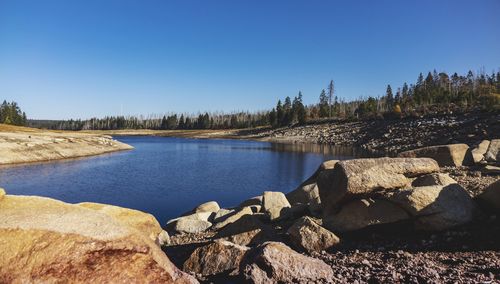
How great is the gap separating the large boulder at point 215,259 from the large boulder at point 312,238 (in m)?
2.68

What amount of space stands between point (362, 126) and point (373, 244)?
123094mm

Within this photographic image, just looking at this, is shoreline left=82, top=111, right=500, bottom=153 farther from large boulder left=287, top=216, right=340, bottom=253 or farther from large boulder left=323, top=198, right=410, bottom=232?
large boulder left=287, top=216, right=340, bottom=253

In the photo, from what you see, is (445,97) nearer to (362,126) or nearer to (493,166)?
(362,126)

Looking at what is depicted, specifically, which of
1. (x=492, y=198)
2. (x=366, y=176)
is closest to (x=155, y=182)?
(x=366, y=176)

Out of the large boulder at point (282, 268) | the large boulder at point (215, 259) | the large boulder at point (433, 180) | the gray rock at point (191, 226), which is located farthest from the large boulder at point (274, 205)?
the large boulder at point (282, 268)

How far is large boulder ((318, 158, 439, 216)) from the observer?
51.4ft

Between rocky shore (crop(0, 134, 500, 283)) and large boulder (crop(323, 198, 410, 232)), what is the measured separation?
0.04m

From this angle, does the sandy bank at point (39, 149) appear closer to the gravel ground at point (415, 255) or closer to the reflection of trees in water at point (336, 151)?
the reflection of trees in water at point (336, 151)

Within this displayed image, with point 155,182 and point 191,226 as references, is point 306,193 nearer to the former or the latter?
point 191,226

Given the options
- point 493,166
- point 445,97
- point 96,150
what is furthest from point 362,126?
point 493,166

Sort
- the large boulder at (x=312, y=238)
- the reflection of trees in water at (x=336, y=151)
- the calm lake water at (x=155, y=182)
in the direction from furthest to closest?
the reflection of trees in water at (x=336, y=151)
the calm lake water at (x=155, y=182)
the large boulder at (x=312, y=238)

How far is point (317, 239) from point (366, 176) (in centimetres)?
352

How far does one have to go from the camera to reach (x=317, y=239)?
15.4m

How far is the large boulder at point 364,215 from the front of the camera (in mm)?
15320
